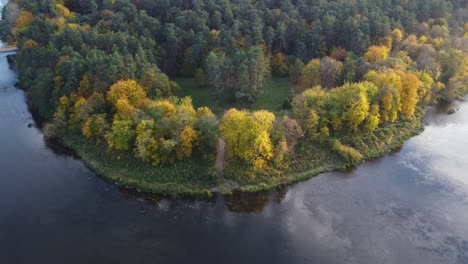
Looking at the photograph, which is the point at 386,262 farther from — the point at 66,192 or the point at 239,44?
the point at 239,44

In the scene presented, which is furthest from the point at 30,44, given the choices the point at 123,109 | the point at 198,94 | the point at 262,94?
the point at 262,94

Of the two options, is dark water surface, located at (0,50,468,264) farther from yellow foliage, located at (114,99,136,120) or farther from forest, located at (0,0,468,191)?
yellow foliage, located at (114,99,136,120)

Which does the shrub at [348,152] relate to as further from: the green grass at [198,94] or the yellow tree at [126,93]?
the yellow tree at [126,93]

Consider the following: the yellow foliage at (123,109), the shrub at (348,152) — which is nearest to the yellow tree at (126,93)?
the yellow foliage at (123,109)

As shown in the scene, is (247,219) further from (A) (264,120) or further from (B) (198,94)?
(B) (198,94)

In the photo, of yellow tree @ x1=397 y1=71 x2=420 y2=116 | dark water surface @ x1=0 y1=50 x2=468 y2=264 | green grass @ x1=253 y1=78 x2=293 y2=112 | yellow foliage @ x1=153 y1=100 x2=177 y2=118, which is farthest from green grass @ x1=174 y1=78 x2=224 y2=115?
yellow tree @ x1=397 y1=71 x2=420 y2=116

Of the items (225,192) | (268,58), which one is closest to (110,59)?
(225,192)
